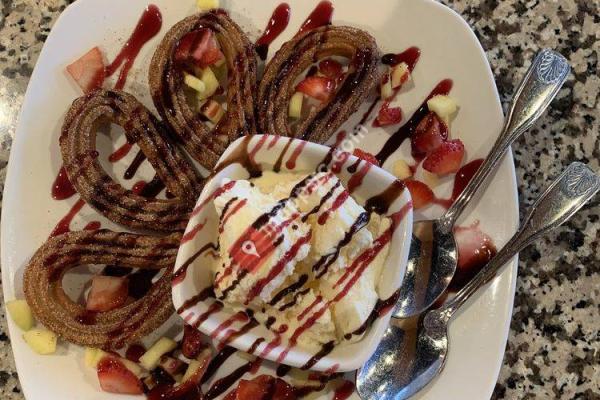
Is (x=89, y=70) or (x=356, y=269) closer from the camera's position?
(x=356, y=269)

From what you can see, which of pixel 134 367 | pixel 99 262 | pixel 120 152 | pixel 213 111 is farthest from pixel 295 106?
pixel 134 367

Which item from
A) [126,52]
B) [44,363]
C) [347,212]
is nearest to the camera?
[347,212]

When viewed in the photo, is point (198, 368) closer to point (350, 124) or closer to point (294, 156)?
point (294, 156)

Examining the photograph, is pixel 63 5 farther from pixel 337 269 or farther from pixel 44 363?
pixel 337 269

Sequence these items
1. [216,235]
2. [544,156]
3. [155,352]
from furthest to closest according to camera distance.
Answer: [544,156] → [155,352] → [216,235]

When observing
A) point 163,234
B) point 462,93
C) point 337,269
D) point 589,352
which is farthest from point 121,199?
point 589,352

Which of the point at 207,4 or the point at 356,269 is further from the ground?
the point at 207,4
